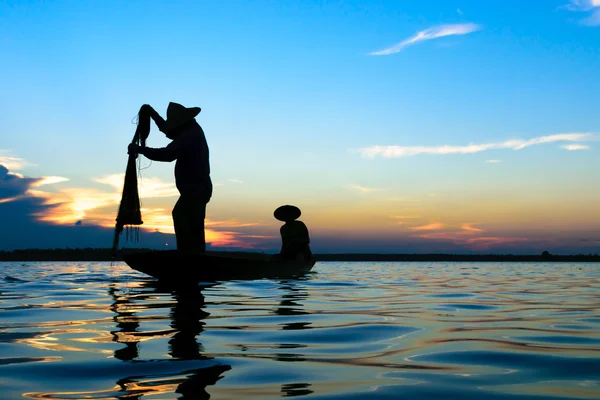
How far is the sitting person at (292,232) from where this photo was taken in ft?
50.3

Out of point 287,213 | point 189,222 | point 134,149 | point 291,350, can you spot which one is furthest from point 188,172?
point 291,350

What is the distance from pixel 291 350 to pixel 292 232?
37.1 ft

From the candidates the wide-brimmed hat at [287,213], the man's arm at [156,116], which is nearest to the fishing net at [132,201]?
the man's arm at [156,116]

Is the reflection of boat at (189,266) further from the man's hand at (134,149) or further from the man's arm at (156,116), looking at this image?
the man's arm at (156,116)

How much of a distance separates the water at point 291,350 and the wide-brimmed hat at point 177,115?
3.71 m

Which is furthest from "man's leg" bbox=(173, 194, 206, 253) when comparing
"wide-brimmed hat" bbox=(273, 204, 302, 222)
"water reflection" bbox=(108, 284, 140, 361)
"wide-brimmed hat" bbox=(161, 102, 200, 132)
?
"wide-brimmed hat" bbox=(273, 204, 302, 222)

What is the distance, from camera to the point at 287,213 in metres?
15.3

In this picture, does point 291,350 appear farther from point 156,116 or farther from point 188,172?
point 156,116

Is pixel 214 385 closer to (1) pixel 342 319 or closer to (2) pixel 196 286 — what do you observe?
(1) pixel 342 319

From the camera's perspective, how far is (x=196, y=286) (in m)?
10.2

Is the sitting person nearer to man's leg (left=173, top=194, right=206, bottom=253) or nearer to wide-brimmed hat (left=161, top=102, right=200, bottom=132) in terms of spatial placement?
man's leg (left=173, top=194, right=206, bottom=253)

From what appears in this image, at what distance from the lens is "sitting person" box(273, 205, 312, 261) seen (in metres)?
15.3

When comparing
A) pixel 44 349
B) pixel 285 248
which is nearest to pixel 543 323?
pixel 44 349

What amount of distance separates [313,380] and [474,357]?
1.30 m
